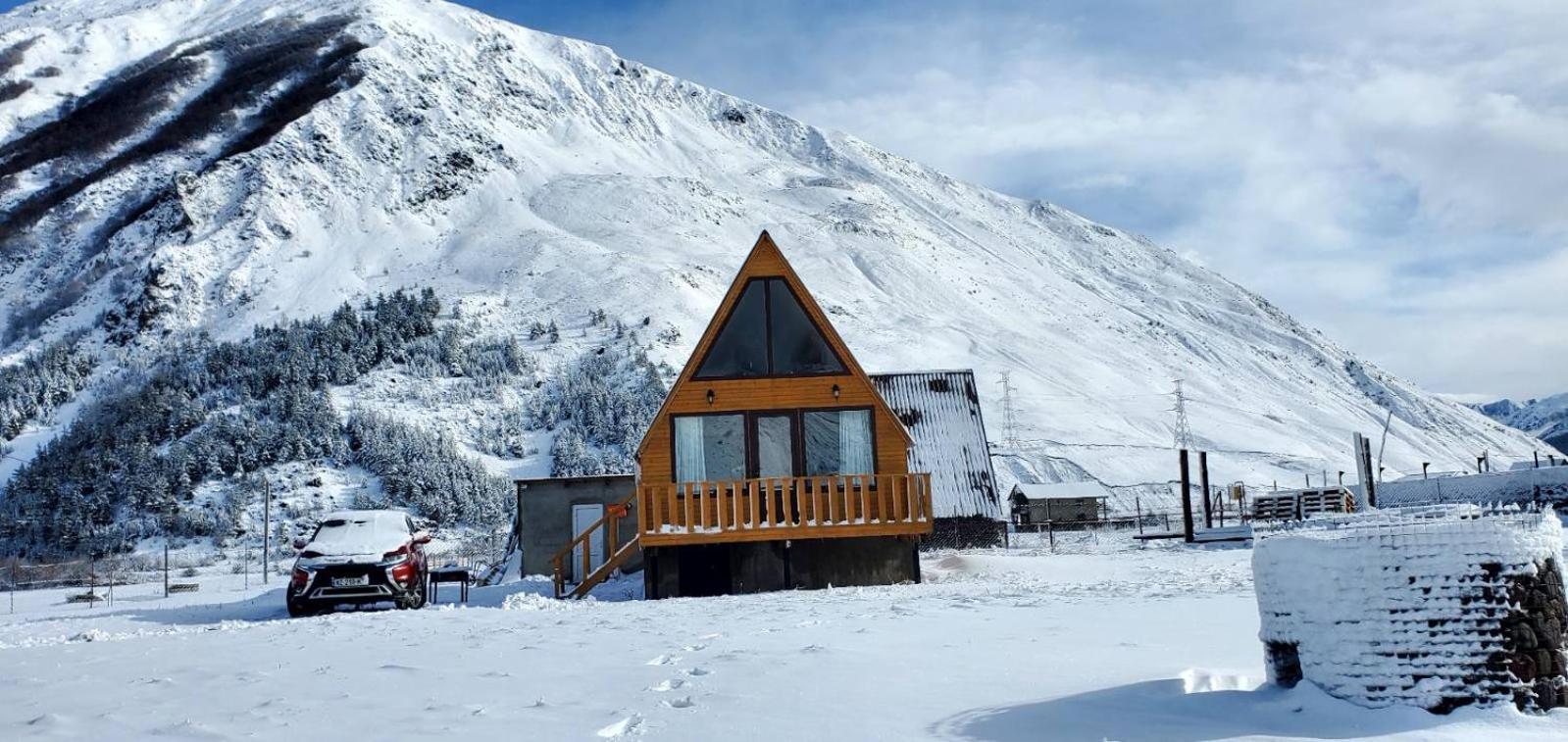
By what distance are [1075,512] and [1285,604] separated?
53.5 m

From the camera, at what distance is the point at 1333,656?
689 centimetres

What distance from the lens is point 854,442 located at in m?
Result: 21.5

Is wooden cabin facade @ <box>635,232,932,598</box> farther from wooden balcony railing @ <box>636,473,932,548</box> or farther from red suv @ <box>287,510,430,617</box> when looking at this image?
red suv @ <box>287,510,430,617</box>

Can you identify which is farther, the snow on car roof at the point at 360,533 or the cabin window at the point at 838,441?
the cabin window at the point at 838,441

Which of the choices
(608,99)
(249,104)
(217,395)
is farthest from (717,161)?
(217,395)

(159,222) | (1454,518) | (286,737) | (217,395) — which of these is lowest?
(286,737)

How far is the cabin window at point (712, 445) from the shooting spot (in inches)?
840

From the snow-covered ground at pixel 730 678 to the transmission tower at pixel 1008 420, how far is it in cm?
6684

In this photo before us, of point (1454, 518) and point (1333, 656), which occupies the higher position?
point (1454, 518)

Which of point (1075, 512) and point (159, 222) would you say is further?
point (159, 222)

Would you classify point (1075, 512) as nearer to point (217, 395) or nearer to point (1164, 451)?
point (1164, 451)

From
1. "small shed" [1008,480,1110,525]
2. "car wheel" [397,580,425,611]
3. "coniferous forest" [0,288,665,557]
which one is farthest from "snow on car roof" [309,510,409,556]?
"coniferous forest" [0,288,665,557]

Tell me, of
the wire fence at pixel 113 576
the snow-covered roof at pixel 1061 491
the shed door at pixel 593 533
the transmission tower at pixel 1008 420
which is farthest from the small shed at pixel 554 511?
the transmission tower at pixel 1008 420

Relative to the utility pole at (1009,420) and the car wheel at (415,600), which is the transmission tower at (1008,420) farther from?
the car wheel at (415,600)
